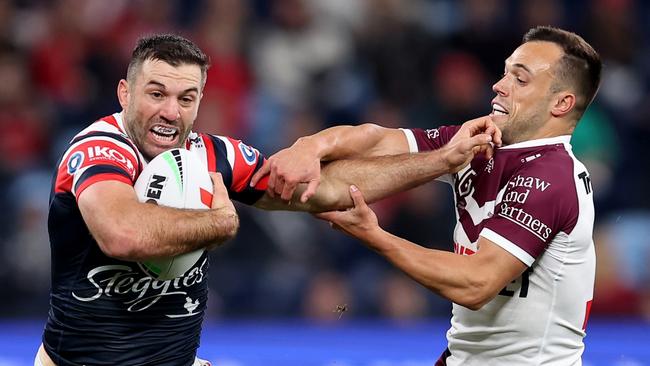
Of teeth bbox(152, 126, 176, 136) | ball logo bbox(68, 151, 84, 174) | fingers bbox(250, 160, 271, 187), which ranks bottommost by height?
fingers bbox(250, 160, 271, 187)

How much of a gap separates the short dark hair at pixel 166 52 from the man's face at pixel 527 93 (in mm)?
1459

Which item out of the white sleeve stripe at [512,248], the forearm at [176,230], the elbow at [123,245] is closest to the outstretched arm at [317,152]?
the forearm at [176,230]

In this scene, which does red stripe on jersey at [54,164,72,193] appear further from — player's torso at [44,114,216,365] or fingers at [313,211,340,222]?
Answer: fingers at [313,211,340,222]

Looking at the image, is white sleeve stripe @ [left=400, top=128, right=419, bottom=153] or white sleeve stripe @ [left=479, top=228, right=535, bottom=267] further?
white sleeve stripe @ [left=400, top=128, right=419, bottom=153]

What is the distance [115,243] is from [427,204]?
522 centimetres

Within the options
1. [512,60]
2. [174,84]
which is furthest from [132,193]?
[512,60]

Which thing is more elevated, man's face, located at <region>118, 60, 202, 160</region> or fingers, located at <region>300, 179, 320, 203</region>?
man's face, located at <region>118, 60, 202, 160</region>

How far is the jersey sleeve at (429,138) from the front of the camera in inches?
230

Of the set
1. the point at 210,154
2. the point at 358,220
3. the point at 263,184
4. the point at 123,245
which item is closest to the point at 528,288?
the point at 358,220

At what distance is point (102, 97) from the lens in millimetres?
9906

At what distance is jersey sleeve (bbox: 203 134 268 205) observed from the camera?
17.5ft

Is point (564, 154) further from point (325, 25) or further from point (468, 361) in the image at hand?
point (325, 25)

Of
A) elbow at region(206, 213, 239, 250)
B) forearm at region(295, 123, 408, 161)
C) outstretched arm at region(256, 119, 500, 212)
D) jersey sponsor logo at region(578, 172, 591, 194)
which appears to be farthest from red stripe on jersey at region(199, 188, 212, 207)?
jersey sponsor logo at region(578, 172, 591, 194)

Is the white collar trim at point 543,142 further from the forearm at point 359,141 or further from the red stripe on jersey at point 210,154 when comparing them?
the red stripe on jersey at point 210,154
